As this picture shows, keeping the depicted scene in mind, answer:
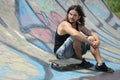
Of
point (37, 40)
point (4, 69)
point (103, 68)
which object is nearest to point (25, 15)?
point (37, 40)

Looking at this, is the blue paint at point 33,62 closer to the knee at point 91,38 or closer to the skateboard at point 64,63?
the skateboard at point 64,63

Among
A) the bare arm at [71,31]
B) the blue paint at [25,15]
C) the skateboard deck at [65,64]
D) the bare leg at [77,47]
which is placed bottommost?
the skateboard deck at [65,64]

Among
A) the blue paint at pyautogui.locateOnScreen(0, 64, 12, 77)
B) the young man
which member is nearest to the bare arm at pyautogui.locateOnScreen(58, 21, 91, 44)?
the young man

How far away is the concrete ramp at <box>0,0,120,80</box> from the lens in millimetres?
5902

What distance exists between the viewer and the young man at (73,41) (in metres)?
6.13

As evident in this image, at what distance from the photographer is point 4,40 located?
694cm

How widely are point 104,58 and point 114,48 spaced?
1368 millimetres

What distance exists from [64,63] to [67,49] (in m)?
0.28

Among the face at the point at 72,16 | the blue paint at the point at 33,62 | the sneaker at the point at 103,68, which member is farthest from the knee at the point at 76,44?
the blue paint at the point at 33,62

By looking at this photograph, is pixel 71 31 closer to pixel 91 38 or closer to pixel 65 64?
pixel 91 38

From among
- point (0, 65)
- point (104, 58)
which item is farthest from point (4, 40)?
point (104, 58)

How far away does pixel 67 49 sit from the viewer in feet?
20.5

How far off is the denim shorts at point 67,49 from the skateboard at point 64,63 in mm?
100

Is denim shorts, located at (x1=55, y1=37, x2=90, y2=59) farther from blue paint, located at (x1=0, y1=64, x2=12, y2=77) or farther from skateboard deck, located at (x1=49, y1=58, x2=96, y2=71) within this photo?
blue paint, located at (x1=0, y1=64, x2=12, y2=77)
